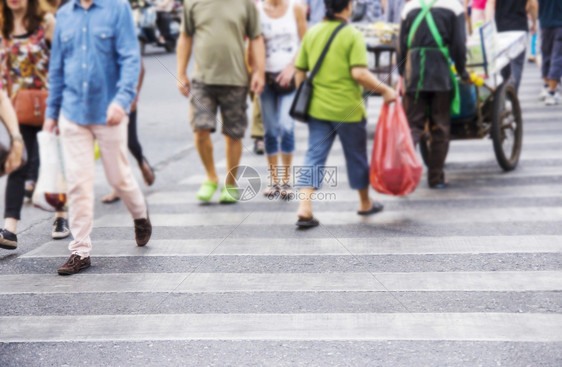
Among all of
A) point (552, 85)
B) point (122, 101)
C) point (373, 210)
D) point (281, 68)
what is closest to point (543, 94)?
point (552, 85)

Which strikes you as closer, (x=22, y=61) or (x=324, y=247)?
(x=324, y=247)

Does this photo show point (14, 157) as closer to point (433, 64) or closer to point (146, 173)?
point (146, 173)

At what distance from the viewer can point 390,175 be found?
247 inches

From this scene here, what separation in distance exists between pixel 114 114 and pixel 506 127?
13.2 feet

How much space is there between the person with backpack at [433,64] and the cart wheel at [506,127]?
0.47 m

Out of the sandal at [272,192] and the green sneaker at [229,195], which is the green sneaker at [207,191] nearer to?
the green sneaker at [229,195]

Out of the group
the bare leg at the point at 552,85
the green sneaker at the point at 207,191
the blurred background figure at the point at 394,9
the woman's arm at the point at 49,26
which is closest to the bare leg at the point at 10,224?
the woman's arm at the point at 49,26

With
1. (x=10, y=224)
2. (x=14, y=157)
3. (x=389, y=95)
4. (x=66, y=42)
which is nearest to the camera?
(x=14, y=157)

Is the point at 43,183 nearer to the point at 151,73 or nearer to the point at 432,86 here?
the point at 432,86

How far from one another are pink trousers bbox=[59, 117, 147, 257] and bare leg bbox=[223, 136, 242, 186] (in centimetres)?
185

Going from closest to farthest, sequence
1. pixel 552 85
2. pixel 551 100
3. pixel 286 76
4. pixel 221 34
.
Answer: pixel 221 34, pixel 286 76, pixel 552 85, pixel 551 100

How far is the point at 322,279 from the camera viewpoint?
4.82 metres

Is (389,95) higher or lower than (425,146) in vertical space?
higher

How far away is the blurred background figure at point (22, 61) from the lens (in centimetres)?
574
